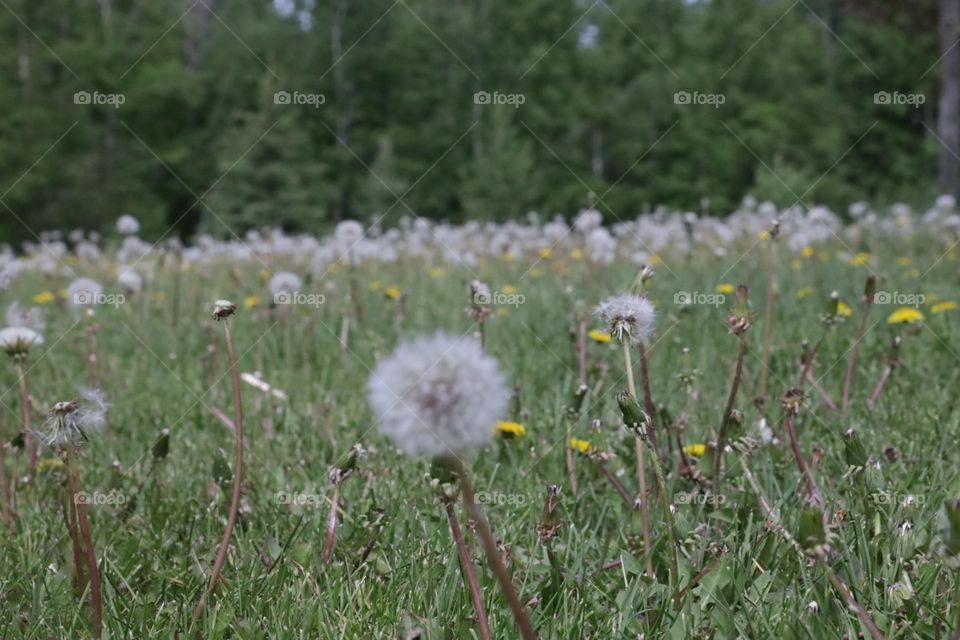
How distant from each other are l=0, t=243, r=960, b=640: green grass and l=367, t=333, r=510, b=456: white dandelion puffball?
492 mm

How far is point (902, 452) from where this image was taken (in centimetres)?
208

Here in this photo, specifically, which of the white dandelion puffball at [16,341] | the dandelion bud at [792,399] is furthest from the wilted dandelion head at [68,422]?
the dandelion bud at [792,399]

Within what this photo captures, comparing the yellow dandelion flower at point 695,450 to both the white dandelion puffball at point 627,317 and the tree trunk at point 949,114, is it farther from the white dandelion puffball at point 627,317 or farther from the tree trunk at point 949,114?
the tree trunk at point 949,114

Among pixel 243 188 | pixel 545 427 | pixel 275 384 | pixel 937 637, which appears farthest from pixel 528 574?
pixel 243 188

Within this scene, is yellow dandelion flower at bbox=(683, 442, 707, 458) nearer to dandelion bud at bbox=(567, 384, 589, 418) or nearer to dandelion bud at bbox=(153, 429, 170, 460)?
dandelion bud at bbox=(567, 384, 589, 418)

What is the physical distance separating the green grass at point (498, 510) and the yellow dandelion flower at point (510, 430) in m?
0.04

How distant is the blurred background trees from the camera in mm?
21625

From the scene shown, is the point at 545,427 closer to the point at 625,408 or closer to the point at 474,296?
the point at 474,296

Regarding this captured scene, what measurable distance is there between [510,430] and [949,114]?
11.6 m

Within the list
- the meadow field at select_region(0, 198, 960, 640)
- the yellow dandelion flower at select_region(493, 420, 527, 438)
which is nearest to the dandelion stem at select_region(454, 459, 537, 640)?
the meadow field at select_region(0, 198, 960, 640)

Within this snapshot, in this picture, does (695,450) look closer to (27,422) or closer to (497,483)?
(497,483)

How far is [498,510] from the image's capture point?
188 cm

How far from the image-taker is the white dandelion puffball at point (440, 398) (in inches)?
35.1

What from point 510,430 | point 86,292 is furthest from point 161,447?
point 86,292
